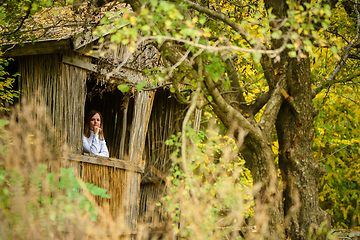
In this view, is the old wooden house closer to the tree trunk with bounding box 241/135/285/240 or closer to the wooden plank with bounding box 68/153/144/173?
the wooden plank with bounding box 68/153/144/173

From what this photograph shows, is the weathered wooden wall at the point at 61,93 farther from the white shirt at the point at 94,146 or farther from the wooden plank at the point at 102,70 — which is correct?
the white shirt at the point at 94,146

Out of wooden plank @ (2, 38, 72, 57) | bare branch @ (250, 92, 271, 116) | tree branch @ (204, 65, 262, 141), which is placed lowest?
tree branch @ (204, 65, 262, 141)

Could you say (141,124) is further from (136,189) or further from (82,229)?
(82,229)

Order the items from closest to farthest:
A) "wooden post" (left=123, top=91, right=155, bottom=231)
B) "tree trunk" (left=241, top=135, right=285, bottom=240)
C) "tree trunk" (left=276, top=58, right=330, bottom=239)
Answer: "tree trunk" (left=241, top=135, right=285, bottom=240) < "tree trunk" (left=276, top=58, right=330, bottom=239) < "wooden post" (left=123, top=91, right=155, bottom=231)

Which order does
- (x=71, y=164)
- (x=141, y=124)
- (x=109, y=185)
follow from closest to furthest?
(x=71, y=164), (x=109, y=185), (x=141, y=124)

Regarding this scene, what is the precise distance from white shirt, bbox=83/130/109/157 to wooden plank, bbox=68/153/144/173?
1.43ft

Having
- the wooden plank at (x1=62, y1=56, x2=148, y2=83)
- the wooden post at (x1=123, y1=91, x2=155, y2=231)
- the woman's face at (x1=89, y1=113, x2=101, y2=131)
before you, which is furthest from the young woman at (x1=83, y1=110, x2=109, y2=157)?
the wooden plank at (x1=62, y1=56, x2=148, y2=83)

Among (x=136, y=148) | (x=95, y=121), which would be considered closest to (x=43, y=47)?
(x=95, y=121)

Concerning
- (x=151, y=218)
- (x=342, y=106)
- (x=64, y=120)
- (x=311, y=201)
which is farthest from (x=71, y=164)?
(x=342, y=106)

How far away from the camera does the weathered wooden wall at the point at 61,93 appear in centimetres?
557

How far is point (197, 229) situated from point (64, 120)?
3051 millimetres

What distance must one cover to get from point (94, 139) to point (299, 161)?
12.0 feet

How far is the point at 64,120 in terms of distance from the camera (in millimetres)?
5566

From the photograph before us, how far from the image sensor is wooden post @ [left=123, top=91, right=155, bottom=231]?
20.9ft
